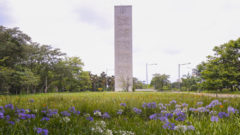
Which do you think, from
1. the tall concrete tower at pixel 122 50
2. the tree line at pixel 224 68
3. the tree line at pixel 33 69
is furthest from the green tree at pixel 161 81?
the tree line at pixel 224 68

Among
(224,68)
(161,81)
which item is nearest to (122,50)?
(224,68)

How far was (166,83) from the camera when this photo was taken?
30.1m

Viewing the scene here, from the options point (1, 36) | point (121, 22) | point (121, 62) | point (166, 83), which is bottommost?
point (166, 83)

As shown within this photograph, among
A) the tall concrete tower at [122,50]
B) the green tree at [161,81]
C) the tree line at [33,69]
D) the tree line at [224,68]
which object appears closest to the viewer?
the tree line at [224,68]

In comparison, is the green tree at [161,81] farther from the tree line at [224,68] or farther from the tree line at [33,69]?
the tree line at [224,68]

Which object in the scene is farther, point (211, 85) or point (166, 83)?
point (166, 83)

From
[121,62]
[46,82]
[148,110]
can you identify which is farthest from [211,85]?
[46,82]

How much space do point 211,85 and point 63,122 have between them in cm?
1357

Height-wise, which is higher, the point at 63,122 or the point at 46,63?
the point at 46,63

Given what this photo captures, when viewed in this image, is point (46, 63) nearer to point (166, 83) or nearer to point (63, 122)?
point (166, 83)

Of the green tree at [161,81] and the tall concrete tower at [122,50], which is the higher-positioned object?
the tall concrete tower at [122,50]

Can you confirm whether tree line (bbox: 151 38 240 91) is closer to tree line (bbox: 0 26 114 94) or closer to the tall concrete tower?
the tall concrete tower

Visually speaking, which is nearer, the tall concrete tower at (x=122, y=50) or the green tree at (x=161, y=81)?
the tall concrete tower at (x=122, y=50)

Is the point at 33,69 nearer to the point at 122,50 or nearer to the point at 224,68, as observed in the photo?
the point at 122,50
